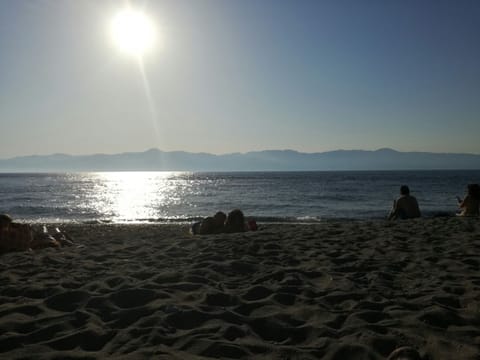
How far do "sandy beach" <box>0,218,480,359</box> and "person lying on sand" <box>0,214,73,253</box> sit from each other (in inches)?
21.0

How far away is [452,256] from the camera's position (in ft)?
19.7

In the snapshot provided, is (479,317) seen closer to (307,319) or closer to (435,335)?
(435,335)

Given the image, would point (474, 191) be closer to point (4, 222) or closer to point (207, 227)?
point (207, 227)

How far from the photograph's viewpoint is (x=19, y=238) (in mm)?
7676

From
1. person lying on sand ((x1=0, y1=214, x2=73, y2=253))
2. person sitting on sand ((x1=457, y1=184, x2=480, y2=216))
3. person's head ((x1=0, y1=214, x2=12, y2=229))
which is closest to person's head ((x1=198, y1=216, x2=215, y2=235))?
person lying on sand ((x1=0, y1=214, x2=73, y2=253))

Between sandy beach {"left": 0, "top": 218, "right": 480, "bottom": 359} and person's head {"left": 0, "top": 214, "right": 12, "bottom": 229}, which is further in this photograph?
person's head {"left": 0, "top": 214, "right": 12, "bottom": 229}

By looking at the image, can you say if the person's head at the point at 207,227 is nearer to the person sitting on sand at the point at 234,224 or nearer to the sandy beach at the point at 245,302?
the person sitting on sand at the point at 234,224

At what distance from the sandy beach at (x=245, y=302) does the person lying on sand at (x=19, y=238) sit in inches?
21.0

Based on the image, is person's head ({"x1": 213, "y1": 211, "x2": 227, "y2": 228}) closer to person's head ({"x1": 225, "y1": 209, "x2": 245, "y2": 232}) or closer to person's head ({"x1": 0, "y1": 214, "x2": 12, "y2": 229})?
person's head ({"x1": 225, "y1": 209, "x2": 245, "y2": 232})

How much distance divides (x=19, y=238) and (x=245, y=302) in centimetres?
575

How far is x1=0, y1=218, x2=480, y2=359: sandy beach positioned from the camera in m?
3.05

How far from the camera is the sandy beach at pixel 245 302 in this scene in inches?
120

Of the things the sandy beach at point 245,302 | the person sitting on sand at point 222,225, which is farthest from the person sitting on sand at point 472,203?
the person sitting on sand at point 222,225

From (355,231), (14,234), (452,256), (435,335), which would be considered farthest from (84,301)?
(355,231)
